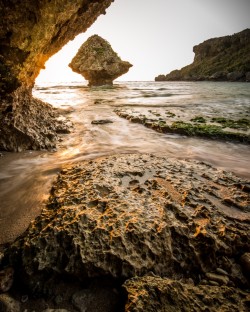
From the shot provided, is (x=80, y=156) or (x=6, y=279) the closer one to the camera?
(x=6, y=279)

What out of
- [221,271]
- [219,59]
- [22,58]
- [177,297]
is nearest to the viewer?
[177,297]

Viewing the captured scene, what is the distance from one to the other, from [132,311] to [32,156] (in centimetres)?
274

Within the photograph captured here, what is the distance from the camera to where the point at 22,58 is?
128 inches

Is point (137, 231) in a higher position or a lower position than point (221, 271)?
higher

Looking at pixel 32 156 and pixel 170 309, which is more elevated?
pixel 32 156

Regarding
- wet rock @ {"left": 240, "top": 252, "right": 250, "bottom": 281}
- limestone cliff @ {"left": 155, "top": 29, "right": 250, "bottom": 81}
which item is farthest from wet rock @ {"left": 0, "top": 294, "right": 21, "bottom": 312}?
limestone cliff @ {"left": 155, "top": 29, "right": 250, "bottom": 81}

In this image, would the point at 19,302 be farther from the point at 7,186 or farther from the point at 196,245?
the point at 7,186

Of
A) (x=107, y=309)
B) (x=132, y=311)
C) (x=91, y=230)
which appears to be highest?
(x=91, y=230)

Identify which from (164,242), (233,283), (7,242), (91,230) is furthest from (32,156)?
(233,283)

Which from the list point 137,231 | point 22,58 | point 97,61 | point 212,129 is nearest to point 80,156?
point 22,58

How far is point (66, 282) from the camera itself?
1314mm

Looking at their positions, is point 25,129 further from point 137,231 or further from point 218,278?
point 218,278

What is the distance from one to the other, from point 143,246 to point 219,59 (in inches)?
3478

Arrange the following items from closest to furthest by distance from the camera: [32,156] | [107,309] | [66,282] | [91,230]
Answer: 1. [107,309]
2. [66,282]
3. [91,230]
4. [32,156]
